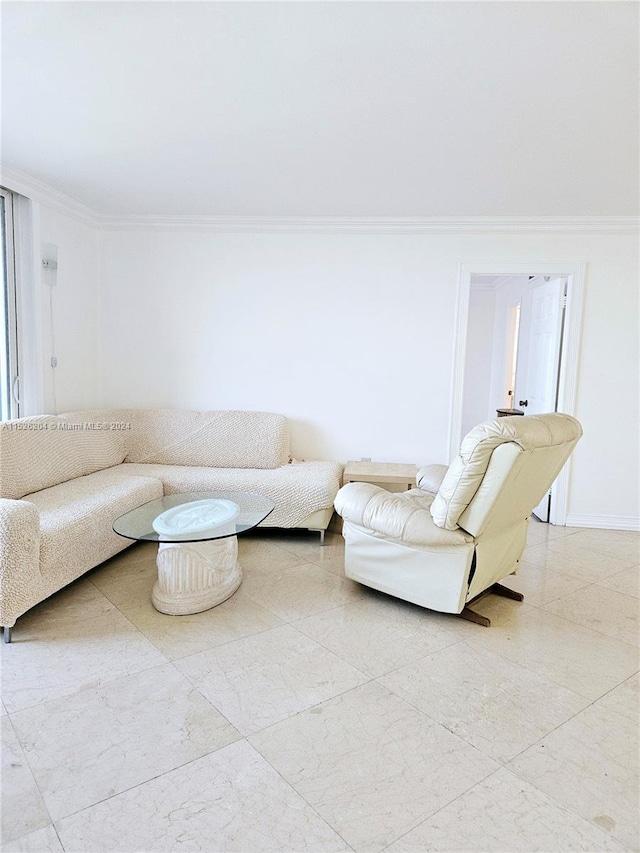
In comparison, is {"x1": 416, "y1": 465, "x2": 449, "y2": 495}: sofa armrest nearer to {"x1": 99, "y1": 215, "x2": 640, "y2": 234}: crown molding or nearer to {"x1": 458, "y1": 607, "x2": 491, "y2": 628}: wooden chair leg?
{"x1": 458, "y1": 607, "x2": 491, "y2": 628}: wooden chair leg

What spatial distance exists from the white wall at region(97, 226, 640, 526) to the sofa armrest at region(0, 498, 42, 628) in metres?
2.24

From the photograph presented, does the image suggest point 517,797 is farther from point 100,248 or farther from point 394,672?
point 100,248

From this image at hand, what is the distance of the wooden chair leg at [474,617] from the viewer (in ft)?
8.25

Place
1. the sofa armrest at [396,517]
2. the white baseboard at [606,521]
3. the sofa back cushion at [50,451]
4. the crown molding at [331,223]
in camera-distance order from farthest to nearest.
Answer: the white baseboard at [606,521] < the crown molding at [331,223] < the sofa back cushion at [50,451] < the sofa armrest at [396,517]

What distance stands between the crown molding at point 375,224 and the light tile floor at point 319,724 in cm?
267

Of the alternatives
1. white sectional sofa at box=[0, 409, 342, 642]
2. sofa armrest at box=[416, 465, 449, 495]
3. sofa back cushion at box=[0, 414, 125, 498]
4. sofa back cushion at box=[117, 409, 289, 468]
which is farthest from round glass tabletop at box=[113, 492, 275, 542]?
sofa armrest at box=[416, 465, 449, 495]

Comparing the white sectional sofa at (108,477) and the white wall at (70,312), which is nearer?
the white sectional sofa at (108,477)

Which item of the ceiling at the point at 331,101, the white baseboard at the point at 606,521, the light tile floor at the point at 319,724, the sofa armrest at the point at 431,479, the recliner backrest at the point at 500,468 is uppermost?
the ceiling at the point at 331,101

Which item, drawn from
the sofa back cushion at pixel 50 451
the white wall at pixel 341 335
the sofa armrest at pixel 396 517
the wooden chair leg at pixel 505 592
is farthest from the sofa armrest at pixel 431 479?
the sofa back cushion at pixel 50 451

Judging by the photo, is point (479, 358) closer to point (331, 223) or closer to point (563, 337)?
point (563, 337)

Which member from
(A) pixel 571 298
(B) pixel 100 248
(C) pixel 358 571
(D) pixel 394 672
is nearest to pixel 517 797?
(D) pixel 394 672

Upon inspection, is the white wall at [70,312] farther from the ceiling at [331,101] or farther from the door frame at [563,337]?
the door frame at [563,337]

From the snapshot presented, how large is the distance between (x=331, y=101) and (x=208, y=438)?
2576 mm

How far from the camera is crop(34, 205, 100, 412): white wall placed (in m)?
3.76
